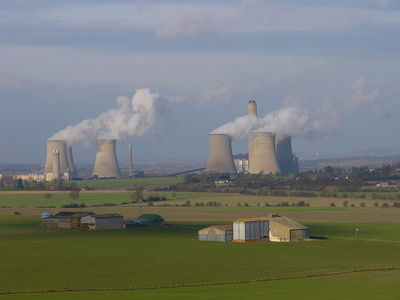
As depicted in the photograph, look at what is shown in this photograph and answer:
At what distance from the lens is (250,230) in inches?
Result: 1909

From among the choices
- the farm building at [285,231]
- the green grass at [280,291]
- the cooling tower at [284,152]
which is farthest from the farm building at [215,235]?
the cooling tower at [284,152]

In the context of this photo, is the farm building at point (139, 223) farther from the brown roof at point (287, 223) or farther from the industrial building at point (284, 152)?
the industrial building at point (284, 152)

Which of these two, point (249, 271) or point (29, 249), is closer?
point (249, 271)

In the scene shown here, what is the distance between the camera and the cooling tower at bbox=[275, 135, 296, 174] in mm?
124188

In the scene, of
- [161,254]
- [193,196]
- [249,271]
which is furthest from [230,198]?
[249,271]

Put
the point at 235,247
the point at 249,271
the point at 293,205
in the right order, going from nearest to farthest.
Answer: the point at 249,271 → the point at 235,247 → the point at 293,205

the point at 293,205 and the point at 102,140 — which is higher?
the point at 102,140

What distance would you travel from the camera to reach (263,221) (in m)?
49.2

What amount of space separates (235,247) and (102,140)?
2992 inches

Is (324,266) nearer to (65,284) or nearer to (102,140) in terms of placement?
(65,284)

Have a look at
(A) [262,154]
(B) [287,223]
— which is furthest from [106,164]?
(B) [287,223]

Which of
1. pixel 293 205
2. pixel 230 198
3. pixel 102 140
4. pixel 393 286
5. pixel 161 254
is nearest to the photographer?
pixel 393 286

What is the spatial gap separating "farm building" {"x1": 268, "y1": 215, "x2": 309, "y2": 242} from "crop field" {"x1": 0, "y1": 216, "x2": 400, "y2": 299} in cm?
130

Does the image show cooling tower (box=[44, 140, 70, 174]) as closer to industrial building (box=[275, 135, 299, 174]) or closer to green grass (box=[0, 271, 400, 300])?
industrial building (box=[275, 135, 299, 174])
